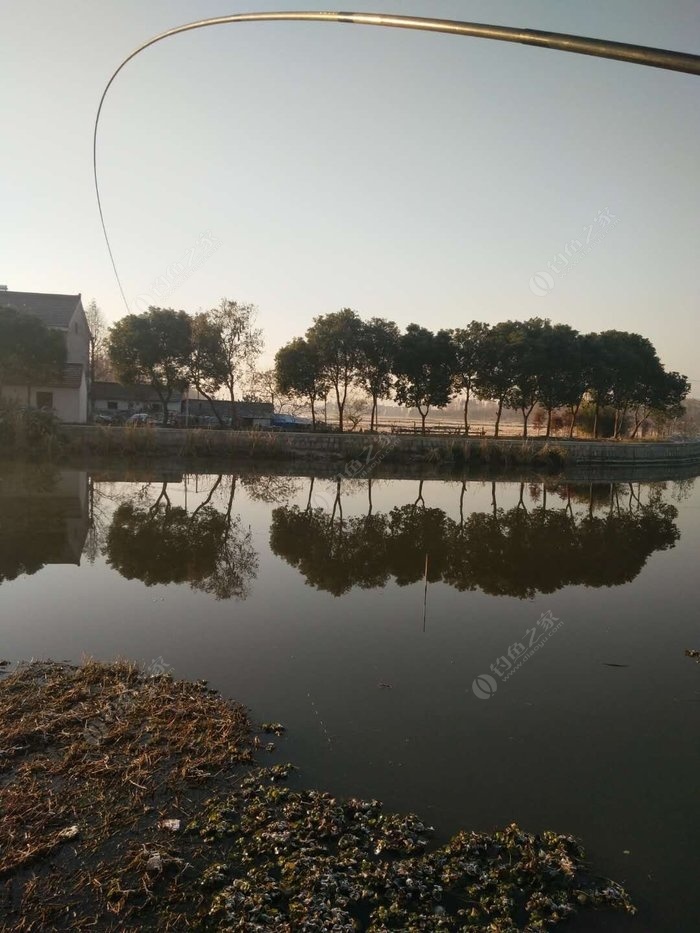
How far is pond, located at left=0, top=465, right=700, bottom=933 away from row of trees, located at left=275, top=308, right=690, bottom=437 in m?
23.2

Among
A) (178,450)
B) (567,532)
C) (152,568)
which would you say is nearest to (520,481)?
(567,532)

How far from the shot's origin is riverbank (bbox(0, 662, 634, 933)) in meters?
3.06

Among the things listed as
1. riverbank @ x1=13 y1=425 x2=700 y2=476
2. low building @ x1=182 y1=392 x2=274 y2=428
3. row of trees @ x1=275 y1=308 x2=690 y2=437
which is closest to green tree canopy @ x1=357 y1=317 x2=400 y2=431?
row of trees @ x1=275 y1=308 x2=690 y2=437

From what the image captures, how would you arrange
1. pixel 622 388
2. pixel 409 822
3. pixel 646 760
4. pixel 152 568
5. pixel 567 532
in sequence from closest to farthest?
pixel 409 822 → pixel 646 760 → pixel 152 568 → pixel 567 532 → pixel 622 388

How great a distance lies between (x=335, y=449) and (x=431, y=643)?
2405cm

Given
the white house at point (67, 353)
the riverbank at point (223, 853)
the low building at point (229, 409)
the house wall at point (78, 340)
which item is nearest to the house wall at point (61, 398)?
the white house at point (67, 353)

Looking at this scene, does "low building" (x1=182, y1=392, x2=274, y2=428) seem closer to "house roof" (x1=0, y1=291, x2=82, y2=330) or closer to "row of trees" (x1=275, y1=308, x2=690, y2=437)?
"row of trees" (x1=275, y1=308, x2=690, y2=437)

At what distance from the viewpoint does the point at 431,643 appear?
7.08 metres

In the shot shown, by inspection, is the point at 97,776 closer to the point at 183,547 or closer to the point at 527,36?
the point at 527,36

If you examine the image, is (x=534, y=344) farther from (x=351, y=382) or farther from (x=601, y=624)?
(x=601, y=624)

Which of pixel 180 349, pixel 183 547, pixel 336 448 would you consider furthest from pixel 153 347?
pixel 183 547

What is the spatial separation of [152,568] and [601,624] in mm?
6634

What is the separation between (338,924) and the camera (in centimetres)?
296

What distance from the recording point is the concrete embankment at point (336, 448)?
84.9ft
